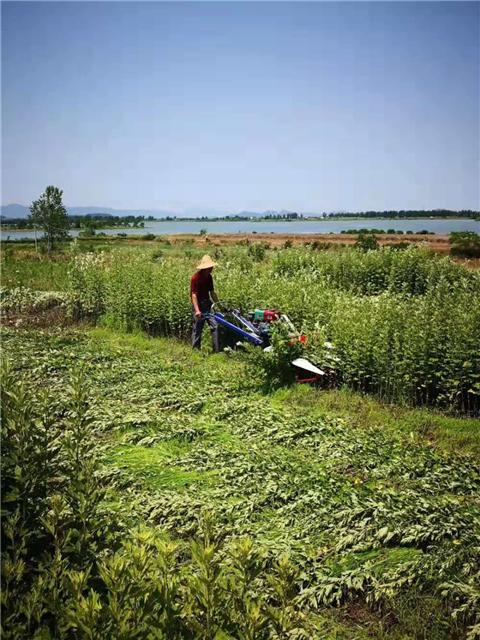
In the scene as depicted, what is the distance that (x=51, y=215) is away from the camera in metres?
55.4

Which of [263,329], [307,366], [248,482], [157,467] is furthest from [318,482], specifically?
[263,329]

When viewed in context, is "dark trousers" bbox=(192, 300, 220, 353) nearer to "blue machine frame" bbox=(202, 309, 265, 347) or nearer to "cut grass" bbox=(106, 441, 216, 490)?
"blue machine frame" bbox=(202, 309, 265, 347)

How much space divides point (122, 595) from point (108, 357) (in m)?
6.70

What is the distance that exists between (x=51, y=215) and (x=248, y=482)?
189 ft

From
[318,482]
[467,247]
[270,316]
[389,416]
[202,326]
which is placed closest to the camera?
[318,482]

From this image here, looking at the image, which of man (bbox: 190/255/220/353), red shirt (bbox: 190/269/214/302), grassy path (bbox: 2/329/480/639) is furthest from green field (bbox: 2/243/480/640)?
red shirt (bbox: 190/269/214/302)

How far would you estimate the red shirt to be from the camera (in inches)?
329

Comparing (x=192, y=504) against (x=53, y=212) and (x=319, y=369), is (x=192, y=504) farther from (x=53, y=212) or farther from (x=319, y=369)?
(x=53, y=212)

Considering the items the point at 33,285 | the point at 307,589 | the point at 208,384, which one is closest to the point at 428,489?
the point at 307,589

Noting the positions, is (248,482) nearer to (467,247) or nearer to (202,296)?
(202,296)

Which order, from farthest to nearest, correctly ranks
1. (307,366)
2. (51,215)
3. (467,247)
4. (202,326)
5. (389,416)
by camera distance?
(51,215)
(467,247)
(202,326)
(307,366)
(389,416)

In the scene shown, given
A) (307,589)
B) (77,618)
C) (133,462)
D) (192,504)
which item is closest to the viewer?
(77,618)

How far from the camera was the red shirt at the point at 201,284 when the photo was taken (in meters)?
8.36

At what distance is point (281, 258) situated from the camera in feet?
53.8
